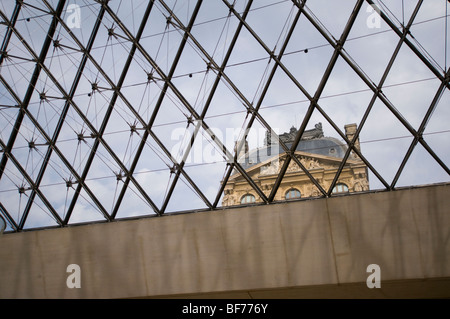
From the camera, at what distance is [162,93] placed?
16.4m

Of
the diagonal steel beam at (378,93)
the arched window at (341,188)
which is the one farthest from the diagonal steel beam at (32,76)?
the arched window at (341,188)

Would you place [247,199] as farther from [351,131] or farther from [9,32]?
[9,32]

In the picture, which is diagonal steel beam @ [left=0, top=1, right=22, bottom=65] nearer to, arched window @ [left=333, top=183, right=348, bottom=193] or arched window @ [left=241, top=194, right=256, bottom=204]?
arched window @ [left=241, top=194, right=256, bottom=204]

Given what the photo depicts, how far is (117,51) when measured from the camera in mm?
17422

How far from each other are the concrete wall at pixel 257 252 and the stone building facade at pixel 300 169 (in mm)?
1117

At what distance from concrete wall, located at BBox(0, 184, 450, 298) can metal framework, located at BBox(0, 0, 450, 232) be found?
0.85 meters

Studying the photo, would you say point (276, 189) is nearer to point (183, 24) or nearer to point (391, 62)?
point (391, 62)

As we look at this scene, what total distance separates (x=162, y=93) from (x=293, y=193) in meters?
6.34

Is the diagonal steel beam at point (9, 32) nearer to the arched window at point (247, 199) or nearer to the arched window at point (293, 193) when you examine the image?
the arched window at point (247, 199)

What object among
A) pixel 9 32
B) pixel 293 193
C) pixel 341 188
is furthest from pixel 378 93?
pixel 9 32

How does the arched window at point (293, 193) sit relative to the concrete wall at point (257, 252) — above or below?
above

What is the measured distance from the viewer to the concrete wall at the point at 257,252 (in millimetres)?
12406

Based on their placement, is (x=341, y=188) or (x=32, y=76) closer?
(x=341, y=188)

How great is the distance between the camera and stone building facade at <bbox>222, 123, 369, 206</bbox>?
46.2ft
